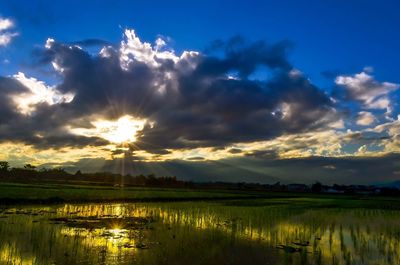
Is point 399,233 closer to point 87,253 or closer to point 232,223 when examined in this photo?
point 232,223

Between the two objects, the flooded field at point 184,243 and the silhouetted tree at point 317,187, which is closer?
the flooded field at point 184,243

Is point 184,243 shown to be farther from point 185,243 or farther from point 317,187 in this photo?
point 317,187

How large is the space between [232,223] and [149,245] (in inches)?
356

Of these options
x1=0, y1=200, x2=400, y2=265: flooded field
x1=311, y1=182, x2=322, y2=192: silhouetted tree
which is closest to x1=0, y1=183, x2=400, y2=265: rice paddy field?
x1=0, y1=200, x2=400, y2=265: flooded field

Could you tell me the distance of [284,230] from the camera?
1973 cm

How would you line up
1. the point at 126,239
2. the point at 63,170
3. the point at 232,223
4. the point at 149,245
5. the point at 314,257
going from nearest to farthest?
the point at 314,257 < the point at 149,245 < the point at 126,239 < the point at 232,223 < the point at 63,170

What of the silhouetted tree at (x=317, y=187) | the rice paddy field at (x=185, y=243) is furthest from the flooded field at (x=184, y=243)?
the silhouetted tree at (x=317, y=187)

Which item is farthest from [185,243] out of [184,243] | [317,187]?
[317,187]

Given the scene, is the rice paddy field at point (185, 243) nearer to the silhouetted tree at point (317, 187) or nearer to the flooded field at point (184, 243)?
the flooded field at point (184, 243)

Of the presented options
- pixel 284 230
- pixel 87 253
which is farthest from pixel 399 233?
pixel 87 253

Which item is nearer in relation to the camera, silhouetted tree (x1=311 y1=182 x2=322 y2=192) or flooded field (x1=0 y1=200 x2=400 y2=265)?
flooded field (x1=0 y1=200 x2=400 y2=265)

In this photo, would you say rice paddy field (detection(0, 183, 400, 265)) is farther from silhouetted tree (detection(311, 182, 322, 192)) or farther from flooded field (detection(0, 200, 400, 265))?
silhouetted tree (detection(311, 182, 322, 192))

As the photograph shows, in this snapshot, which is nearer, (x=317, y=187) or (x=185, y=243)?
(x=185, y=243)

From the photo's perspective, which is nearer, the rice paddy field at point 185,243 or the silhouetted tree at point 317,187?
the rice paddy field at point 185,243
